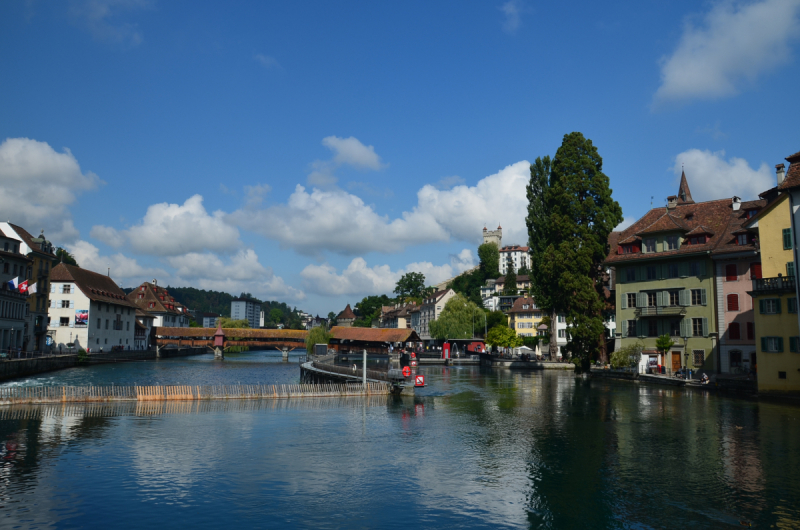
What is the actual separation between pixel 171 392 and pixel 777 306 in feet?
148

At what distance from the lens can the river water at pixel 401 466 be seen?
17656 millimetres

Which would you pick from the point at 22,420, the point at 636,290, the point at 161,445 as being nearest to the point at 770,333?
the point at 636,290

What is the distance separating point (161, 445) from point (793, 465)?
27235mm

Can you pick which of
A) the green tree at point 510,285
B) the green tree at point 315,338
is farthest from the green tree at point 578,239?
the green tree at point 510,285

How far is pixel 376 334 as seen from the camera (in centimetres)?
11894

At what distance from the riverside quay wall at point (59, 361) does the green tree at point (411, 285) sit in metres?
90.8

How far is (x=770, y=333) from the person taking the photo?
42.0 metres

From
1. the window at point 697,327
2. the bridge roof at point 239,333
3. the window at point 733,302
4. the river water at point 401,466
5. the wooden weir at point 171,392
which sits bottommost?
the river water at point 401,466

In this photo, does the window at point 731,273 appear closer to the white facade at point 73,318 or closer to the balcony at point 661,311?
the balcony at point 661,311

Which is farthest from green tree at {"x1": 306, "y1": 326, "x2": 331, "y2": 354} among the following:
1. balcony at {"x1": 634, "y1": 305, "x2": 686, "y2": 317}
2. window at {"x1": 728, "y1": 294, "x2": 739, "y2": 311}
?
window at {"x1": 728, "y1": 294, "x2": 739, "y2": 311}

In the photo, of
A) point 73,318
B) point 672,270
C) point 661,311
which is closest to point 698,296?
point 672,270

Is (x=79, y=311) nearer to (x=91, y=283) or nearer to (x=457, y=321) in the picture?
(x=91, y=283)

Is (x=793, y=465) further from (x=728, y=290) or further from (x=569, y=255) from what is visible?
(x=569, y=255)

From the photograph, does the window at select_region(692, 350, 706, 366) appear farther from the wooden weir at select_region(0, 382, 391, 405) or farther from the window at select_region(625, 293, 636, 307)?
the wooden weir at select_region(0, 382, 391, 405)
